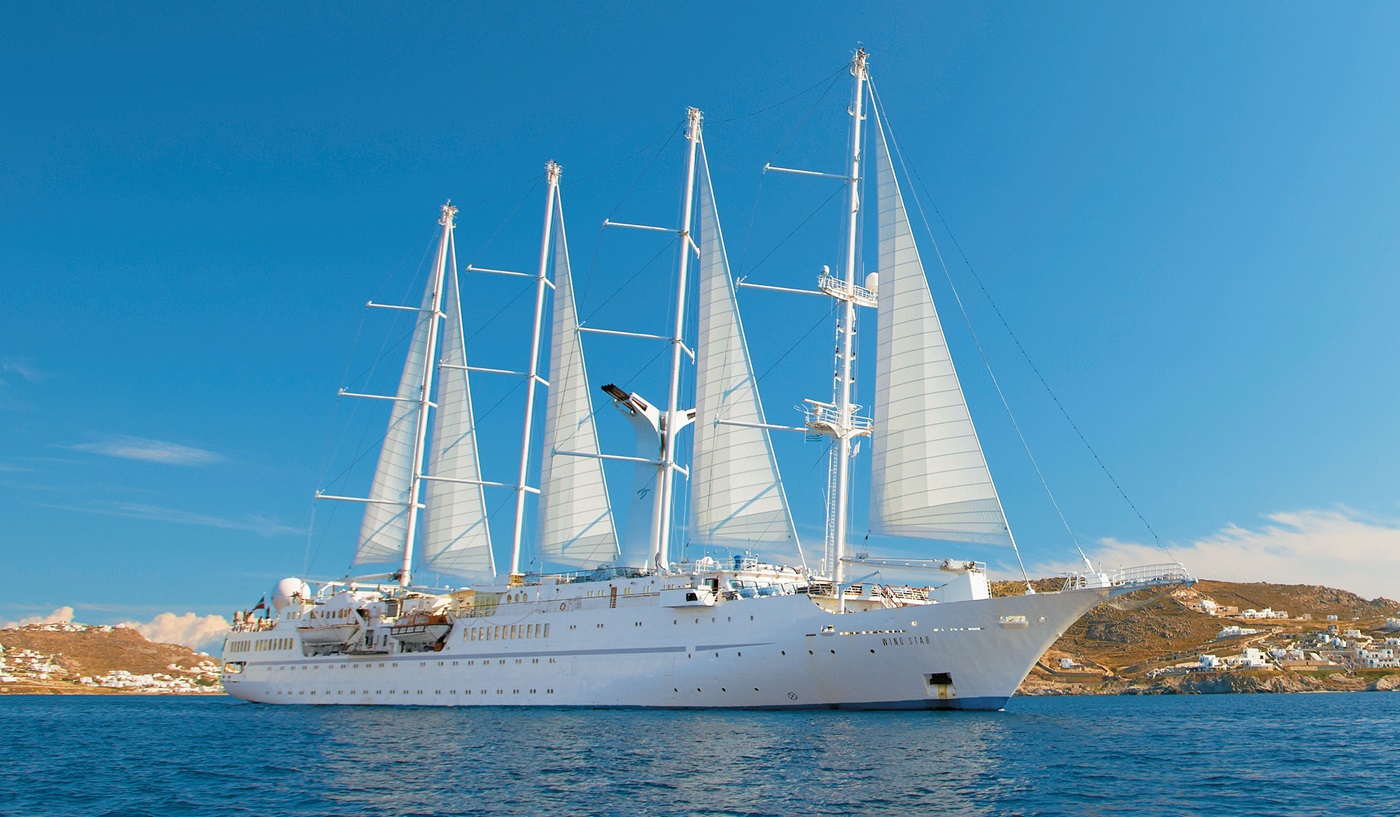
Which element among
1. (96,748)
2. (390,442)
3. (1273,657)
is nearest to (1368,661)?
(1273,657)

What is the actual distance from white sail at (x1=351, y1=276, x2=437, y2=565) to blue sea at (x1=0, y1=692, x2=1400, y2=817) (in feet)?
58.8

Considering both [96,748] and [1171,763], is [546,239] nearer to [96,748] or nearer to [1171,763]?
[96,748]

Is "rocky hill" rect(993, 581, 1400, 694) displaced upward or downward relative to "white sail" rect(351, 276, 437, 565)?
downward

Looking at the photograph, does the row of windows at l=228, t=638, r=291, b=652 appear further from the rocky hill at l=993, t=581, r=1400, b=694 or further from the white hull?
the rocky hill at l=993, t=581, r=1400, b=694

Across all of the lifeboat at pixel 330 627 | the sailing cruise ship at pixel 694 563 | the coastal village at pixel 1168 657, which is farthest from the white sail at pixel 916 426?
the coastal village at pixel 1168 657

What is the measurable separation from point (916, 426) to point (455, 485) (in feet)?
89.5

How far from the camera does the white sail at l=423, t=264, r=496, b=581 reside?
48.1m

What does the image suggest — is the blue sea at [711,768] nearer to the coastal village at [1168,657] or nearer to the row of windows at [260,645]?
the row of windows at [260,645]

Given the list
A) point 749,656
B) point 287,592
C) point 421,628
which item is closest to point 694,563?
point 749,656

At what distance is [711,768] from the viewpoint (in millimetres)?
19812

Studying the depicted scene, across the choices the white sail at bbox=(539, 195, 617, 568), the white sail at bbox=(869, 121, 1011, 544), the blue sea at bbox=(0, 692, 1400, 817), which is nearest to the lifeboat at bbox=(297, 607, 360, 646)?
the white sail at bbox=(539, 195, 617, 568)

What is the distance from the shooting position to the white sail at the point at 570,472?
140 ft

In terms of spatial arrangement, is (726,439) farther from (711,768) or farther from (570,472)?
(711,768)

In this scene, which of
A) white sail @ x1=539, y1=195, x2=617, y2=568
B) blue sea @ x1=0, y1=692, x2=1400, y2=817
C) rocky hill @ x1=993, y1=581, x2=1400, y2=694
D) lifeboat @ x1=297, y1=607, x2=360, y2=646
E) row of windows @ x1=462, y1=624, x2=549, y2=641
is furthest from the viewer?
rocky hill @ x1=993, y1=581, x2=1400, y2=694
